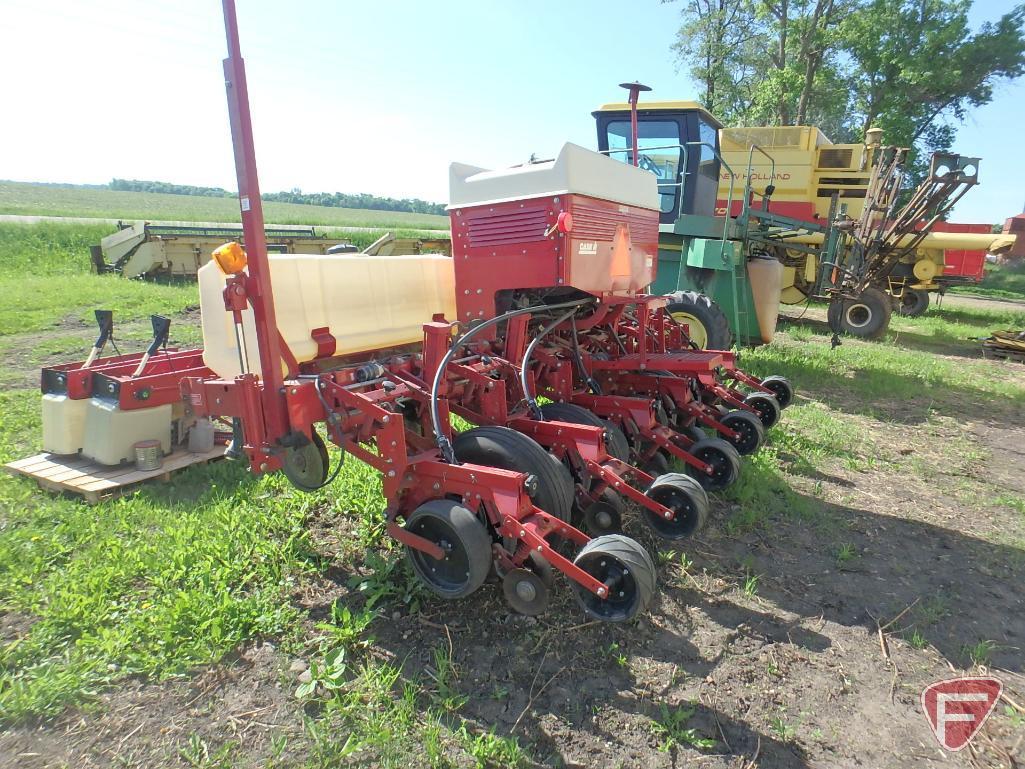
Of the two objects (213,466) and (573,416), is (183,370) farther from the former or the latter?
(573,416)

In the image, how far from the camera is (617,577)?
8.00 ft

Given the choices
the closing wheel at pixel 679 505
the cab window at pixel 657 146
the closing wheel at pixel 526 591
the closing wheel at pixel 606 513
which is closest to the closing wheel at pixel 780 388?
the cab window at pixel 657 146

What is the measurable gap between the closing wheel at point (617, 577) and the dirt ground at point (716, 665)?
1.13 feet

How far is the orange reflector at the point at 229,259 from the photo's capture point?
8.91 ft

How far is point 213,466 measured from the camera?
176 inches

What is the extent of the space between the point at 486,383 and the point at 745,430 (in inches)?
92.5

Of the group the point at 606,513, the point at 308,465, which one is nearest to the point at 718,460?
the point at 606,513

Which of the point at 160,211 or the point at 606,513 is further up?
the point at 160,211

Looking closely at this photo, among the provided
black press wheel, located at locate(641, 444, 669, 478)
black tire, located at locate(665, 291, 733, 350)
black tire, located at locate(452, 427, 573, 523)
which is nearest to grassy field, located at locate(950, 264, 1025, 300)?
black tire, located at locate(665, 291, 733, 350)

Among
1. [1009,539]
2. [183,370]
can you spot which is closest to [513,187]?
[183,370]

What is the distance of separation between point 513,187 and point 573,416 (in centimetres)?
141

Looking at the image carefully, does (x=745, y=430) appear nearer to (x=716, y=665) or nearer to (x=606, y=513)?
(x=606, y=513)

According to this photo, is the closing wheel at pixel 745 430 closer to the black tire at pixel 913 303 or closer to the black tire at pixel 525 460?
the black tire at pixel 525 460
